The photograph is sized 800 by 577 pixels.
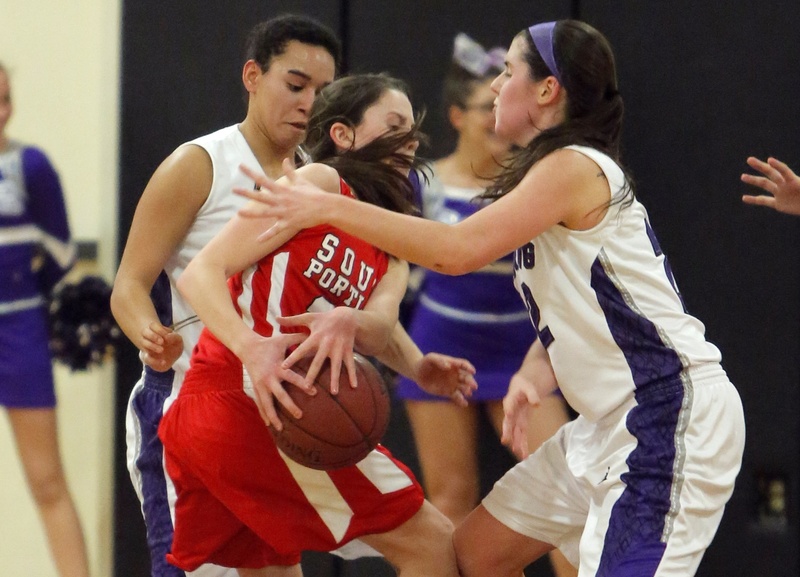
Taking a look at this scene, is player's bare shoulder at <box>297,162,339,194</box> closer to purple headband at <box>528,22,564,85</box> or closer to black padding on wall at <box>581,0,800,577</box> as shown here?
purple headband at <box>528,22,564,85</box>

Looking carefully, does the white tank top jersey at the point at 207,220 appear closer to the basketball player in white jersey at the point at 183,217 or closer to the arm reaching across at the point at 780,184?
the basketball player in white jersey at the point at 183,217

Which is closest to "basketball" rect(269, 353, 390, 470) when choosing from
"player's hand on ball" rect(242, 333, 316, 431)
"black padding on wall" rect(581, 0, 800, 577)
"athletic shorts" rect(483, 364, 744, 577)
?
"player's hand on ball" rect(242, 333, 316, 431)

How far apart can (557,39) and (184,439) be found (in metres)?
1.22

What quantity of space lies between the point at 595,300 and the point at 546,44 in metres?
0.60

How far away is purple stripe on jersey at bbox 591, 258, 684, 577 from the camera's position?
229 cm

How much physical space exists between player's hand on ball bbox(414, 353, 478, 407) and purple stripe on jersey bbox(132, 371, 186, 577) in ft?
2.23

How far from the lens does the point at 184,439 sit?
2555 millimetres

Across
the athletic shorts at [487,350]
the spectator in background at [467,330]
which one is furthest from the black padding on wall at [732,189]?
the athletic shorts at [487,350]

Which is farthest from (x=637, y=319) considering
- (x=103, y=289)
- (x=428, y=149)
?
(x=103, y=289)

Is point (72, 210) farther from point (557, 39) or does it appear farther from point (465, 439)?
point (557, 39)

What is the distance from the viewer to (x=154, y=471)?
2.99m

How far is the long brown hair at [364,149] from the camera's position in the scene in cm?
275

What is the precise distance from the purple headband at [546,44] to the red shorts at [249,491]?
3.22 feet

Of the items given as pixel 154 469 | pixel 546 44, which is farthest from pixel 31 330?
pixel 546 44
